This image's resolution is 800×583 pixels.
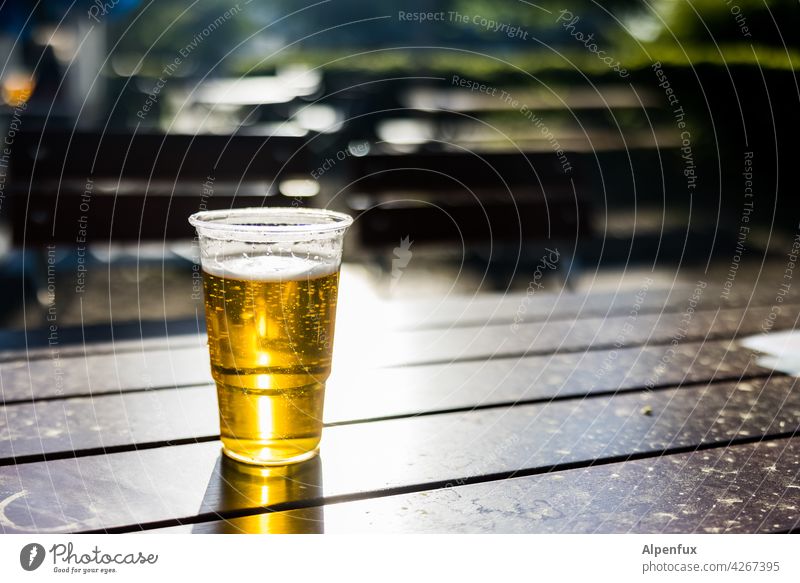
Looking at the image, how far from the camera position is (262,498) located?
0.97 m

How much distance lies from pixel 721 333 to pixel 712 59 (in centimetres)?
571

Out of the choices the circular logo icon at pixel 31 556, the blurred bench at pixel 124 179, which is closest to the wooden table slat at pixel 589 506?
the circular logo icon at pixel 31 556

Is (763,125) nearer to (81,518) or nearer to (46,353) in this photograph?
(46,353)

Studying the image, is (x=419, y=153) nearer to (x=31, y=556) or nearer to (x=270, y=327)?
(x=270, y=327)

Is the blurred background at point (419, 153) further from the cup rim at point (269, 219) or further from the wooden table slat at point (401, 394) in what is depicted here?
the cup rim at point (269, 219)

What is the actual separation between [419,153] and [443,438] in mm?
2677

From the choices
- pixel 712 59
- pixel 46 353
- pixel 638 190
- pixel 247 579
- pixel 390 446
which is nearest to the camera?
pixel 247 579

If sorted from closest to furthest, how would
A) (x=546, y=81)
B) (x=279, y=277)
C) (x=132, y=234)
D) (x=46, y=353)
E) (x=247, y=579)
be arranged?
(x=247, y=579), (x=279, y=277), (x=46, y=353), (x=132, y=234), (x=546, y=81)

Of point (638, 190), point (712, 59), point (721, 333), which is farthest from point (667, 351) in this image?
point (638, 190)

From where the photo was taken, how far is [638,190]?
25.8 ft

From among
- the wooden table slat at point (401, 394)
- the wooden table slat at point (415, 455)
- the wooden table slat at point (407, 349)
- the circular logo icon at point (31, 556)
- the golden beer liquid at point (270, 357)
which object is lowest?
the circular logo icon at point (31, 556)

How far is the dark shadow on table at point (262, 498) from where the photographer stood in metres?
0.92

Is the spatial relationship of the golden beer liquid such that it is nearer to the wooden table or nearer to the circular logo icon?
the wooden table

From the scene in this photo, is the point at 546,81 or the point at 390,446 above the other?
the point at 546,81
